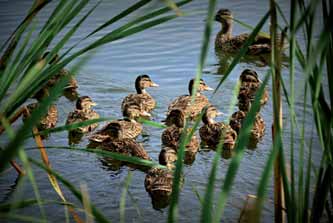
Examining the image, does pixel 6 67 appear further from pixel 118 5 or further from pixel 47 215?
pixel 118 5

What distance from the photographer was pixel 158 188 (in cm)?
448

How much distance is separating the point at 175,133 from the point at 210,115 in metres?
0.51

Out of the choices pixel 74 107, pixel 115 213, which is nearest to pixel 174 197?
pixel 115 213

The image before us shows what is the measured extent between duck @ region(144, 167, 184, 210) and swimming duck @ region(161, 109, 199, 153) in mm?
640

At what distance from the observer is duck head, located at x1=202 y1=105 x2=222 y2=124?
5773 mm

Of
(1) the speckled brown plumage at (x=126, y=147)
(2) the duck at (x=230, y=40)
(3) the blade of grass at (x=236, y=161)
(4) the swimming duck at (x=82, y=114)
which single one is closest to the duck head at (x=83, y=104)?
(4) the swimming duck at (x=82, y=114)

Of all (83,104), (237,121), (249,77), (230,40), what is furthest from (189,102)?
(230,40)

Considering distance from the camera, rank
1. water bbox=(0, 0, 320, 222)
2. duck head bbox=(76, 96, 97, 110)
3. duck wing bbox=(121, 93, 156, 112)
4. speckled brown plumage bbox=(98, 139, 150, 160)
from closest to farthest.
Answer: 1. water bbox=(0, 0, 320, 222)
2. speckled brown plumage bbox=(98, 139, 150, 160)
3. duck head bbox=(76, 96, 97, 110)
4. duck wing bbox=(121, 93, 156, 112)

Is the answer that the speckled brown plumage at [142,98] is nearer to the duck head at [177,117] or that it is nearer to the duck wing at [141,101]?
the duck wing at [141,101]

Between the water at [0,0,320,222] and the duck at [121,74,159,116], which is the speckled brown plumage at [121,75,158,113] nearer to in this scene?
the duck at [121,74,159,116]

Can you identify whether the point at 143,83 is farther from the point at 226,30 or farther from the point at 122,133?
the point at 226,30

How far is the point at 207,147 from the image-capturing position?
5609 mm

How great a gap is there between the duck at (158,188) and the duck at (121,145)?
537mm

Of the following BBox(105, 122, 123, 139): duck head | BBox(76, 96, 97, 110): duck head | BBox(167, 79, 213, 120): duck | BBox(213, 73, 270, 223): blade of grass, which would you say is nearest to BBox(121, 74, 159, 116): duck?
BBox(167, 79, 213, 120): duck
